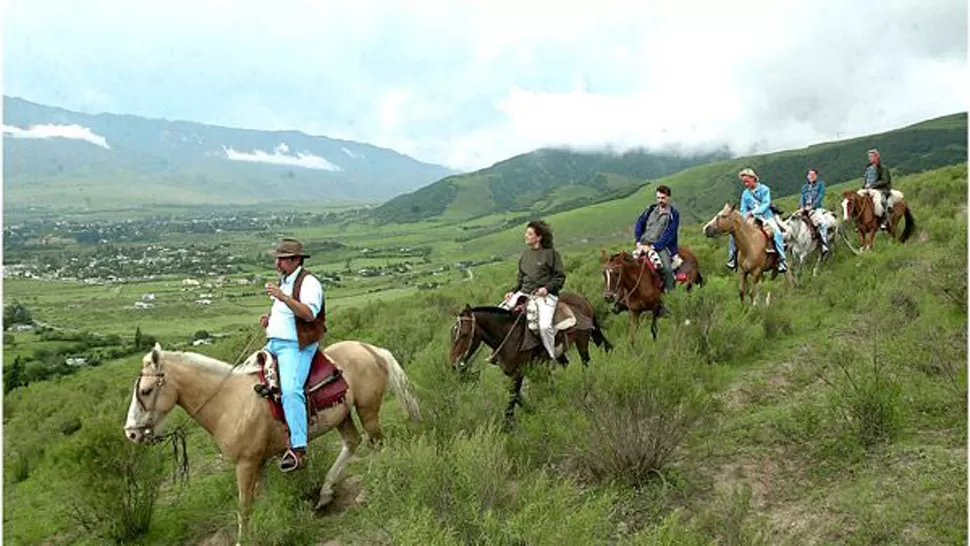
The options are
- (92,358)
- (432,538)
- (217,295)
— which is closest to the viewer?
(432,538)

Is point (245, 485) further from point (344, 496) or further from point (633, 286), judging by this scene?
point (633, 286)

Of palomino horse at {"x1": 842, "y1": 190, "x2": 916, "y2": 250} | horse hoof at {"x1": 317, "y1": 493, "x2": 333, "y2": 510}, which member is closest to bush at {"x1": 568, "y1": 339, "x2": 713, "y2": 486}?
horse hoof at {"x1": 317, "y1": 493, "x2": 333, "y2": 510}

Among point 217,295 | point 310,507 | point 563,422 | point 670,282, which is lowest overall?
point 217,295

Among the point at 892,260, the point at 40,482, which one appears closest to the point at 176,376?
the point at 40,482

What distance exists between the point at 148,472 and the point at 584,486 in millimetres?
4906

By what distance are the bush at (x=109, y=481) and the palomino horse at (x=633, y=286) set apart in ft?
22.3

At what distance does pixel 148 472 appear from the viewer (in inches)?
295

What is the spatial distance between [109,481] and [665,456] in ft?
19.2

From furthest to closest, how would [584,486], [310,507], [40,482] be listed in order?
[40,482], [310,507], [584,486]

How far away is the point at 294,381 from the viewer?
6.41 metres

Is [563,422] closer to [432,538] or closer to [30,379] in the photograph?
[432,538]

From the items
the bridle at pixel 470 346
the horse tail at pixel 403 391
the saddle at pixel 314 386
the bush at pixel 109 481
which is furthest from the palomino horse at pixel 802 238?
the bush at pixel 109 481

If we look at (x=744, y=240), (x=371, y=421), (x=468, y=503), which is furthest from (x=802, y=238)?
(x=468, y=503)

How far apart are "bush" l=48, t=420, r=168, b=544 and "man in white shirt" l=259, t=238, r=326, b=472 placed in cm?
216
